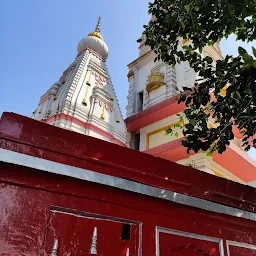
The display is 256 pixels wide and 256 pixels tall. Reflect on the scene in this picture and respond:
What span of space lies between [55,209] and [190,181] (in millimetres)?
1745

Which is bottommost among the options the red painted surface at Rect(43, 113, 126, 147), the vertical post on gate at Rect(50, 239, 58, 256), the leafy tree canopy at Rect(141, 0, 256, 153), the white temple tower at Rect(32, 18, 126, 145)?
the vertical post on gate at Rect(50, 239, 58, 256)

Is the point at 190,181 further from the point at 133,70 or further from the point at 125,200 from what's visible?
the point at 133,70

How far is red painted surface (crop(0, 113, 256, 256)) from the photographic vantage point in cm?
258

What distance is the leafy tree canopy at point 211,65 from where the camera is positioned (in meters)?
3.21

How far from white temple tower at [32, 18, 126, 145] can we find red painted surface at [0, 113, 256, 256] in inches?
274

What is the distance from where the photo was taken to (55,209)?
271cm

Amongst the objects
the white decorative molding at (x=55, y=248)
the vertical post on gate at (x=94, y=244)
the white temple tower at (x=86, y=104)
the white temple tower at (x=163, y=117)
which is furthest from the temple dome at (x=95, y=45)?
the white decorative molding at (x=55, y=248)

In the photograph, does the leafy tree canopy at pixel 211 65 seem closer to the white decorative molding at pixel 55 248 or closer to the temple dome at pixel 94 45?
the white decorative molding at pixel 55 248

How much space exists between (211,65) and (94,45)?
12.9m

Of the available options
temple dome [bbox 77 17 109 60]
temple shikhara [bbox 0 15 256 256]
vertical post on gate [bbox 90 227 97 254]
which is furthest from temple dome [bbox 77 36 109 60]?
vertical post on gate [bbox 90 227 97 254]

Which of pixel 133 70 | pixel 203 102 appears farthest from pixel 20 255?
pixel 133 70

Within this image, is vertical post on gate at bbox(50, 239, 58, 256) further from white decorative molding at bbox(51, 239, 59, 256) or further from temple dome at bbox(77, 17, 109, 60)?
temple dome at bbox(77, 17, 109, 60)

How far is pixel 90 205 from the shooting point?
288 cm

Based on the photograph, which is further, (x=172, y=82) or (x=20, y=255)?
(x=172, y=82)
